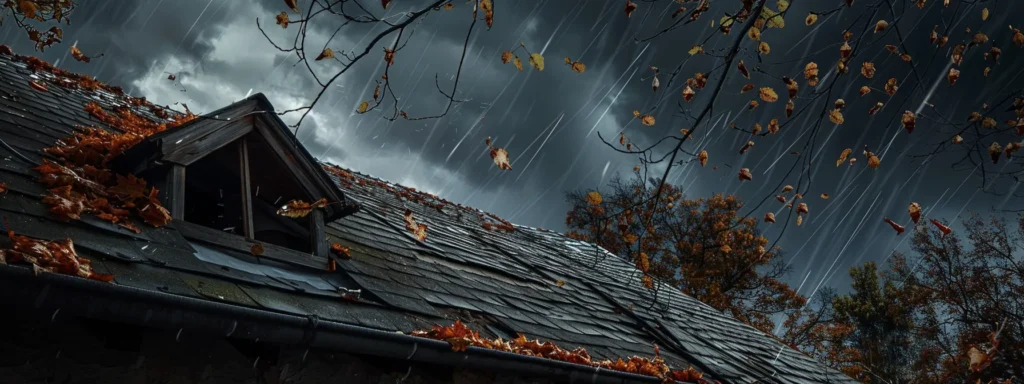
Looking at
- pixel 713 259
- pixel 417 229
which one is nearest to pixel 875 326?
pixel 713 259

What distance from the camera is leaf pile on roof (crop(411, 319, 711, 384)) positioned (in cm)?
322

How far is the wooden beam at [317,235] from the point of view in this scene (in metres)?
3.93

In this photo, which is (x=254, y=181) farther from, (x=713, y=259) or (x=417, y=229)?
(x=713, y=259)

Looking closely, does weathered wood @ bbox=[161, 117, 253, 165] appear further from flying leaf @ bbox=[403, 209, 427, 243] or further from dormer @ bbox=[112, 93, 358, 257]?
flying leaf @ bbox=[403, 209, 427, 243]

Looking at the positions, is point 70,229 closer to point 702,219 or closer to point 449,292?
point 449,292

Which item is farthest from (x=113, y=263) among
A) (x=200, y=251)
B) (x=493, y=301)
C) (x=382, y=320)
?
(x=493, y=301)

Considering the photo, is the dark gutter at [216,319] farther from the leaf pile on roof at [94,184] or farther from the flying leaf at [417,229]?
the flying leaf at [417,229]

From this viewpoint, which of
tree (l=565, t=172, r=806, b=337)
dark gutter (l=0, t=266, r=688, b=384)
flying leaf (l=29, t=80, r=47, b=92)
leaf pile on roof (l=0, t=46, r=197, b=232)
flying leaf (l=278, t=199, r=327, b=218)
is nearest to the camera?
dark gutter (l=0, t=266, r=688, b=384)

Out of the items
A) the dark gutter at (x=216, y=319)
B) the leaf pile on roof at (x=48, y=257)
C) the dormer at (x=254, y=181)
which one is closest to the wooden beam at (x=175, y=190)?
the dormer at (x=254, y=181)

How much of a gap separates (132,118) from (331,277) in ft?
11.1

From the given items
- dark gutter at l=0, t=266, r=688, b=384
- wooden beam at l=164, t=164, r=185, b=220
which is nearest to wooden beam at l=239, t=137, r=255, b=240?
wooden beam at l=164, t=164, r=185, b=220

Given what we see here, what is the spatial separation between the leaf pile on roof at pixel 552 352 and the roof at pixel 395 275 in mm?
216

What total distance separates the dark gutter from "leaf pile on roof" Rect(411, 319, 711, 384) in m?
0.14

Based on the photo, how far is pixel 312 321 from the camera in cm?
256
